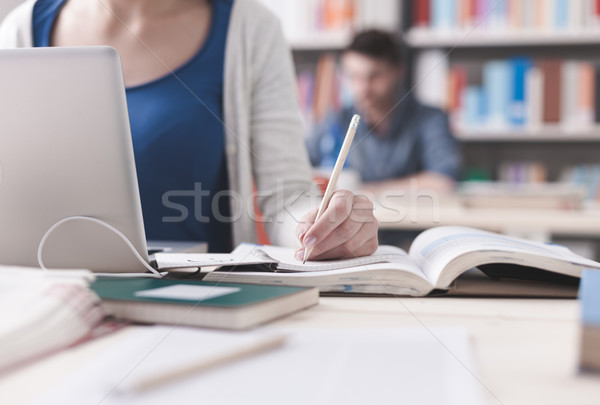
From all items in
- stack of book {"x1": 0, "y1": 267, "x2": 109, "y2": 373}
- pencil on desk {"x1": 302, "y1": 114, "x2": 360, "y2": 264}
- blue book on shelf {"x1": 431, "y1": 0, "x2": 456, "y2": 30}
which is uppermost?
blue book on shelf {"x1": 431, "y1": 0, "x2": 456, "y2": 30}

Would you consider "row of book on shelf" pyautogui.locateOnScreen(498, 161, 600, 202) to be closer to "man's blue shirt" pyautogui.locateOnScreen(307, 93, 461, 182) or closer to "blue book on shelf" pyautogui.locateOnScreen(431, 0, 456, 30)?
"man's blue shirt" pyautogui.locateOnScreen(307, 93, 461, 182)

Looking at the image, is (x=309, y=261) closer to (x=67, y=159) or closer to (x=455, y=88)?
(x=67, y=159)

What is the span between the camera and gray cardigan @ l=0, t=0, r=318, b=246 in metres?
1.02

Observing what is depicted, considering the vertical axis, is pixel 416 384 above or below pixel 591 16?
below

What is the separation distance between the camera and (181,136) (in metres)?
1.03

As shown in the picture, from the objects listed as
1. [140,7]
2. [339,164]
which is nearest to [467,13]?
[140,7]

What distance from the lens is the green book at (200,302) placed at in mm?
433

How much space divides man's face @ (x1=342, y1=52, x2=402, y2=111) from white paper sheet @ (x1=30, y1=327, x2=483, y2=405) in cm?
206

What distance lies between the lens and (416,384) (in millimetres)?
327

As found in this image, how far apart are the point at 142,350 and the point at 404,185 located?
6.10ft

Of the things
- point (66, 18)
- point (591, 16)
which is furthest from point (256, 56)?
point (591, 16)

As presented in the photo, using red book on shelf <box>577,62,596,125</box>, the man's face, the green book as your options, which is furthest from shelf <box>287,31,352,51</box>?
the green book

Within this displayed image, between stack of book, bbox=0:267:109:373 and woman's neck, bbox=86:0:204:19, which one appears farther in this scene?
woman's neck, bbox=86:0:204:19

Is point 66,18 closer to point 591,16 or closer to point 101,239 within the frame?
point 101,239
